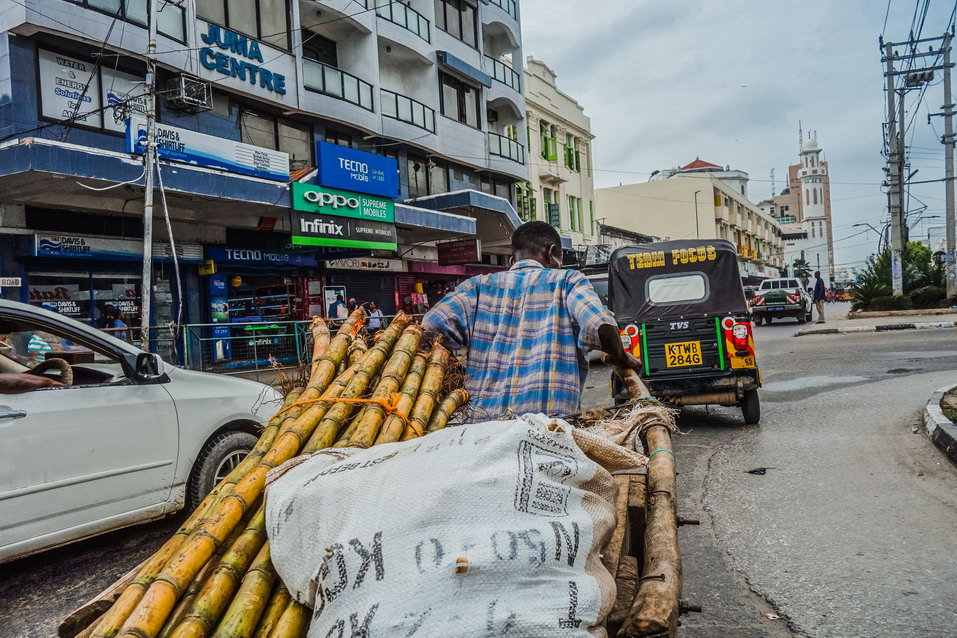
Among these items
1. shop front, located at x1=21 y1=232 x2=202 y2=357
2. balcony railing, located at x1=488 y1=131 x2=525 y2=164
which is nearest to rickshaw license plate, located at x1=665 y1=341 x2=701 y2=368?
shop front, located at x1=21 y1=232 x2=202 y2=357

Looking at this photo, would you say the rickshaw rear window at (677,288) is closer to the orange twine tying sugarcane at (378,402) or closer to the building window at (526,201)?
the orange twine tying sugarcane at (378,402)

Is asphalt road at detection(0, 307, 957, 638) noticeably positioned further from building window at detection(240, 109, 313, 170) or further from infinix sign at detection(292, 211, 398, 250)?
building window at detection(240, 109, 313, 170)

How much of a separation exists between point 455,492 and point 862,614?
2710mm

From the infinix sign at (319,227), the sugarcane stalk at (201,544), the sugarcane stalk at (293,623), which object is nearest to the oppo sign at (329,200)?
the infinix sign at (319,227)

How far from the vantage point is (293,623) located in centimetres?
162

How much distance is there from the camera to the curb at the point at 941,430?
236 inches

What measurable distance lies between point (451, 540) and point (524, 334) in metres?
1.33

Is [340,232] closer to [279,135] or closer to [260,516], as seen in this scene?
[279,135]

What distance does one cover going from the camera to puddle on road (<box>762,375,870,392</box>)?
35.1ft

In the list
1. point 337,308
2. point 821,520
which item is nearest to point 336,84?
point 337,308

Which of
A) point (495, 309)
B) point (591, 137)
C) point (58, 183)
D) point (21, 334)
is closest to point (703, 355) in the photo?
point (495, 309)

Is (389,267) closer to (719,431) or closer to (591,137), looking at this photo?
(719,431)

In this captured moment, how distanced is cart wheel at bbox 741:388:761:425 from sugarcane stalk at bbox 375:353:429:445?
605 cm

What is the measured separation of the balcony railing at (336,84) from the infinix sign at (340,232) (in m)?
3.96
